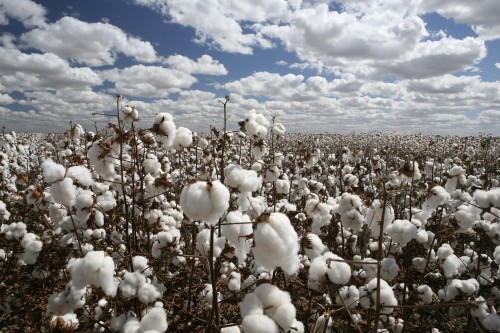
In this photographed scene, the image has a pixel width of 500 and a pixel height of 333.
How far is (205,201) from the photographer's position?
189 cm

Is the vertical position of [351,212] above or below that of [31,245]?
above

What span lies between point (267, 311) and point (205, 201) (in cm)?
75

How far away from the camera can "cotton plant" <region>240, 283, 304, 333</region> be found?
1.79m

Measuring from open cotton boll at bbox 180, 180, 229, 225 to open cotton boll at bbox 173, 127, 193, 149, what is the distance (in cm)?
197

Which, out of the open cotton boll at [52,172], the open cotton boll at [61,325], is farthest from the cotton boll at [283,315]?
the open cotton boll at [52,172]

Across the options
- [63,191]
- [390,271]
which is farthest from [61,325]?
[390,271]

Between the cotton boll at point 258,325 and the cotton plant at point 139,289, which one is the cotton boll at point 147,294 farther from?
the cotton boll at point 258,325

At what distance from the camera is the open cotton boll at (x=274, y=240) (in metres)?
1.82

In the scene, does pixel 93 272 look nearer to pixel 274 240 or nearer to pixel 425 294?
pixel 274 240

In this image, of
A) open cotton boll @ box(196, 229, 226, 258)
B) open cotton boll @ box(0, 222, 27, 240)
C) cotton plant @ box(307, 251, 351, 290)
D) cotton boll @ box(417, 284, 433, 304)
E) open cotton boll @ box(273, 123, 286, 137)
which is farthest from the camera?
open cotton boll @ box(273, 123, 286, 137)

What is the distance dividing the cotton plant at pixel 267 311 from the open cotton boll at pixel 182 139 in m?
2.24

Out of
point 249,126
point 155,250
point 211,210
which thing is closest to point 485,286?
point 249,126

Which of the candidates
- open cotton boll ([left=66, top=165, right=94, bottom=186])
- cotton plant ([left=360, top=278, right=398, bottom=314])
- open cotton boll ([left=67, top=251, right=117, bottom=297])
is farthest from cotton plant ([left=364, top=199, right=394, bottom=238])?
open cotton boll ([left=66, top=165, right=94, bottom=186])

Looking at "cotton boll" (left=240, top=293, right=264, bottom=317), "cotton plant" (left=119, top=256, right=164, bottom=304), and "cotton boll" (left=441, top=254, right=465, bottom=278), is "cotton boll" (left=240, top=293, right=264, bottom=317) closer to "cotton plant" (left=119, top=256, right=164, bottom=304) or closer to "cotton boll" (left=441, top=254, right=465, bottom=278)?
"cotton plant" (left=119, top=256, right=164, bottom=304)
